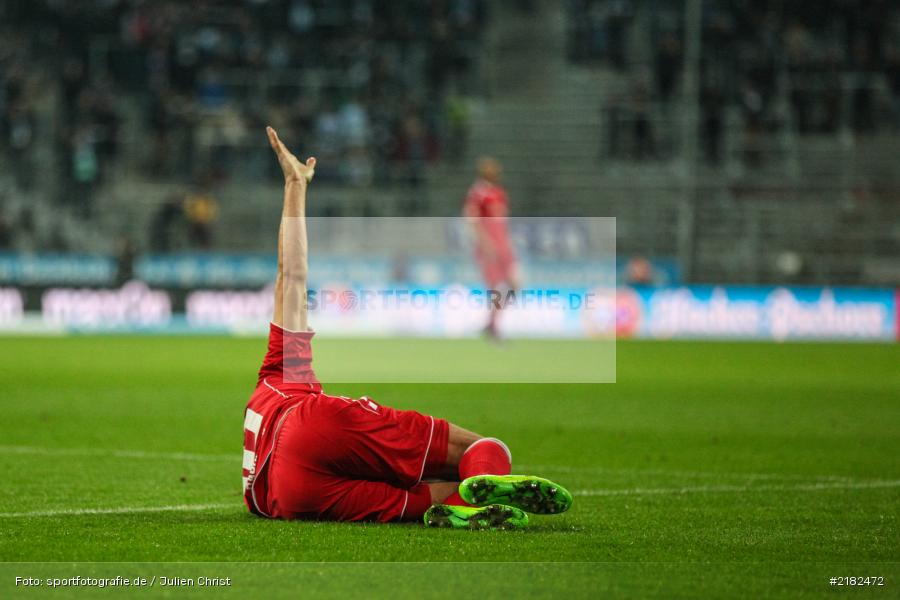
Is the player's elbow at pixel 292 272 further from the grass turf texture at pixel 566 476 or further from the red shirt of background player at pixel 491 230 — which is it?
the red shirt of background player at pixel 491 230

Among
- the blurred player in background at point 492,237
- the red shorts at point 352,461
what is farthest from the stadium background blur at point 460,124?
the red shorts at point 352,461

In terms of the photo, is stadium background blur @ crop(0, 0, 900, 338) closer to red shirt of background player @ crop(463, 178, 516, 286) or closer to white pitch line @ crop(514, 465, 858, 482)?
red shirt of background player @ crop(463, 178, 516, 286)

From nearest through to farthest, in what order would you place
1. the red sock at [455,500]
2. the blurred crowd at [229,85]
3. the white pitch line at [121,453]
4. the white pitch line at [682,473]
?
the red sock at [455,500] → the white pitch line at [682,473] → the white pitch line at [121,453] → the blurred crowd at [229,85]

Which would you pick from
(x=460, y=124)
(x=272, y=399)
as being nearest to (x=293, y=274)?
(x=272, y=399)

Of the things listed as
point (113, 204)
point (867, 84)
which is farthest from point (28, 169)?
point (867, 84)

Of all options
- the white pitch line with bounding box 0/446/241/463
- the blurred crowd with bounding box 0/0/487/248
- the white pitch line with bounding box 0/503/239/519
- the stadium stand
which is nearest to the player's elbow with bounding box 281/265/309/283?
the white pitch line with bounding box 0/503/239/519

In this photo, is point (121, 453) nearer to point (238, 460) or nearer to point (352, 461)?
point (238, 460)

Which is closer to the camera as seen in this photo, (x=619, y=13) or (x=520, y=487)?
(x=520, y=487)

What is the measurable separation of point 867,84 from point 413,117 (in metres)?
9.97

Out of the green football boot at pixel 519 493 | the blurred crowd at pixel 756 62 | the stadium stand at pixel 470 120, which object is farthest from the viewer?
the blurred crowd at pixel 756 62

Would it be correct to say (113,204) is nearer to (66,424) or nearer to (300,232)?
(66,424)

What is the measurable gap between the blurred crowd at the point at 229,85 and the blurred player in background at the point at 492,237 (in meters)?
6.10

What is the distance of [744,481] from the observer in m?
9.41

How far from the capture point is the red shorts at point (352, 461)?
22.8ft
